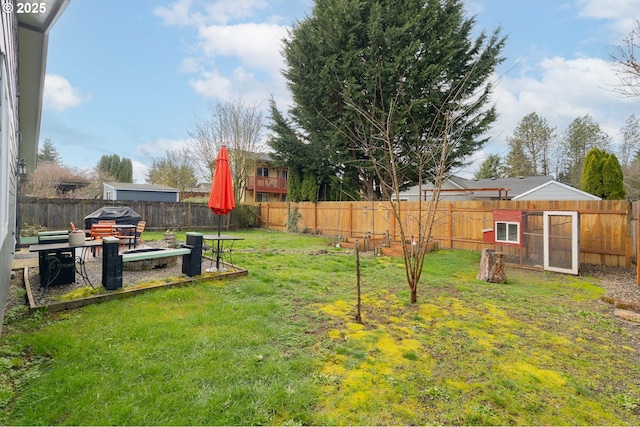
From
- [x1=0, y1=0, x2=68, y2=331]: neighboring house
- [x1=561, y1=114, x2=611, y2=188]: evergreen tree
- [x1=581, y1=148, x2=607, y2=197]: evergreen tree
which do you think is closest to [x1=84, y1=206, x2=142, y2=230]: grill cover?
[x1=0, y1=0, x2=68, y2=331]: neighboring house

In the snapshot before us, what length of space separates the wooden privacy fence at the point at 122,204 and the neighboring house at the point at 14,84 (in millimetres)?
6359

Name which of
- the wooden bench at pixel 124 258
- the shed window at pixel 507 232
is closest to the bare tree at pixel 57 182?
the wooden bench at pixel 124 258

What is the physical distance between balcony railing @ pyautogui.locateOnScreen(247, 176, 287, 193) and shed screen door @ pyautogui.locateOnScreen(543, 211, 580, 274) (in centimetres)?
2181

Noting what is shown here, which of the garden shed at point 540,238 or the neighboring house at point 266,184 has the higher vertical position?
the neighboring house at point 266,184

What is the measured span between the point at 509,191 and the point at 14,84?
2295 centimetres

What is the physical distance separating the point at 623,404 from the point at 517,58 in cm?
433

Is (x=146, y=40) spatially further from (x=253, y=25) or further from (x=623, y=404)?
(x=623, y=404)

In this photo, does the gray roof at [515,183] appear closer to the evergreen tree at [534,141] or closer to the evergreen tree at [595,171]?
the evergreen tree at [595,171]

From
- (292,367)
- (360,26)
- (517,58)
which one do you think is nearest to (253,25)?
(360,26)

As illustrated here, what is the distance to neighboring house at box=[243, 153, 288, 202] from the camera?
2580 cm

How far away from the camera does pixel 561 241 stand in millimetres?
7312

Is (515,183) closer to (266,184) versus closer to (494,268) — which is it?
(494,268)

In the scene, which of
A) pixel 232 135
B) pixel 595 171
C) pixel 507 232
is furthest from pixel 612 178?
pixel 232 135

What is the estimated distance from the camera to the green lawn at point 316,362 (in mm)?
2109
